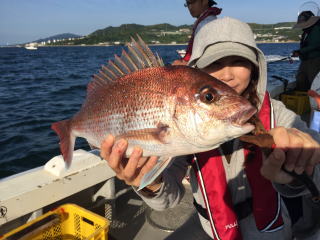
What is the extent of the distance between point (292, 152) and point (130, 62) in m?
1.07

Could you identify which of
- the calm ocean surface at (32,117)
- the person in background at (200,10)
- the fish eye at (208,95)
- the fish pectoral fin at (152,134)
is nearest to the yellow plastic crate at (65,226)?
the fish pectoral fin at (152,134)

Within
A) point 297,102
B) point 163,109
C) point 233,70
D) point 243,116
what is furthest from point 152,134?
point 297,102

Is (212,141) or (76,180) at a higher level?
(212,141)

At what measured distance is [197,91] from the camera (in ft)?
5.12

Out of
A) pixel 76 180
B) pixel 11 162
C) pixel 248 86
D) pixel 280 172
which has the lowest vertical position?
pixel 11 162

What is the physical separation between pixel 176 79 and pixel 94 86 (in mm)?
665

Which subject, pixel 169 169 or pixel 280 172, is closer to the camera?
pixel 280 172

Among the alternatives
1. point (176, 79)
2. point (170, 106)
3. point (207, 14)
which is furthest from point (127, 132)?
point (207, 14)

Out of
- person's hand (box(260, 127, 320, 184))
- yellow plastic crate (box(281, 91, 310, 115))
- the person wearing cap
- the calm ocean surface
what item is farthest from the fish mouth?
the person wearing cap

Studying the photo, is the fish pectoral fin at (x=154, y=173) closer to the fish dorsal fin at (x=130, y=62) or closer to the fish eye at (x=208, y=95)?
the fish eye at (x=208, y=95)

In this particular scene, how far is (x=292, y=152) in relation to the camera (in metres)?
1.35

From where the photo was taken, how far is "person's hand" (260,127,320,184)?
1.33 meters

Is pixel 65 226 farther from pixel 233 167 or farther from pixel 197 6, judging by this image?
pixel 197 6

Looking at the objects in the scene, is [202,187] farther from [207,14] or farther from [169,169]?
[207,14]
